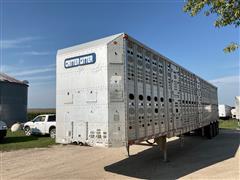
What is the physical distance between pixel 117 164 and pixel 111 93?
3.65m

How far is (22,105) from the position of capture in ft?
95.6

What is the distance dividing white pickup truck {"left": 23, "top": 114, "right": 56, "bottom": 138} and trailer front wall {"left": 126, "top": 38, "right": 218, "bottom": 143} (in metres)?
9.89

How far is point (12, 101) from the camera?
91.2 feet

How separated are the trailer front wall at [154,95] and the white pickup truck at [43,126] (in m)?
9.89

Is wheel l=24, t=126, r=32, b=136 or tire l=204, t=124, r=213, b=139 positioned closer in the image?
tire l=204, t=124, r=213, b=139

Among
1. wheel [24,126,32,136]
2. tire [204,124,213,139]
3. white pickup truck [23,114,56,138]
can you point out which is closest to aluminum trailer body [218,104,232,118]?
tire [204,124,213,139]

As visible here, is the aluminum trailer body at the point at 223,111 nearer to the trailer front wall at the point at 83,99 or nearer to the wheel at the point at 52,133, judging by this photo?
the wheel at the point at 52,133

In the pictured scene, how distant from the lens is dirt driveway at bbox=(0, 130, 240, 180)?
7711 mm

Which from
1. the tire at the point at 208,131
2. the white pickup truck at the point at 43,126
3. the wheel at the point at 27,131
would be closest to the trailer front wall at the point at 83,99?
the white pickup truck at the point at 43,126

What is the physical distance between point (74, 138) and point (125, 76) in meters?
2.22

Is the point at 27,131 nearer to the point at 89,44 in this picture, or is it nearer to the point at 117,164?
the point at 117,164

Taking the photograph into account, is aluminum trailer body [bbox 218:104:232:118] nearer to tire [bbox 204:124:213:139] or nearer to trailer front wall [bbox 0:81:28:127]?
tire [bbox 204:124:213:139]

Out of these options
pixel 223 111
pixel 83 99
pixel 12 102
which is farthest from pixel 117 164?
pixel 223 111

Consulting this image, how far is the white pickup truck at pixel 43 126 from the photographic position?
17.9 m
